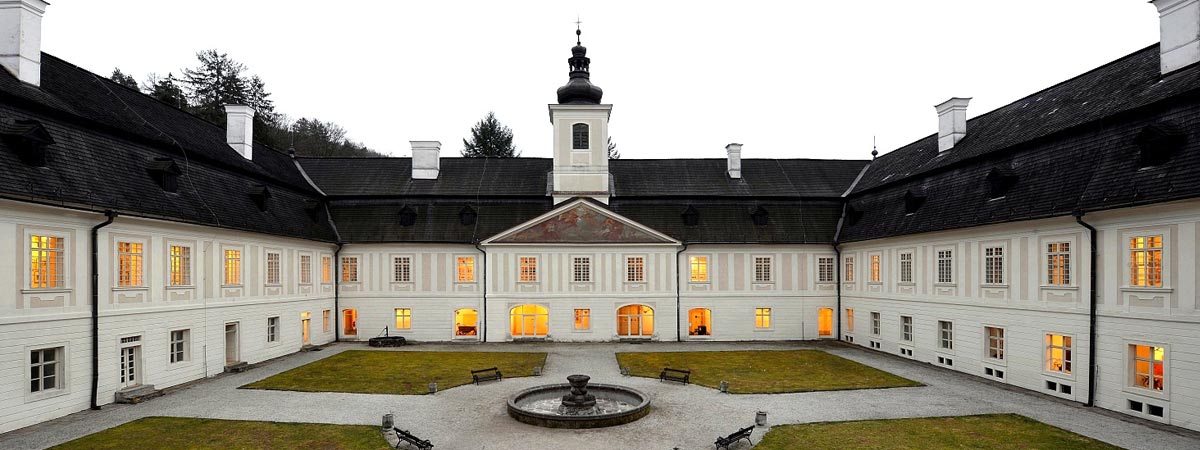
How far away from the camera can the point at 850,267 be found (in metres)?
30.8

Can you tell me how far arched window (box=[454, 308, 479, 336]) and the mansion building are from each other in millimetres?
205

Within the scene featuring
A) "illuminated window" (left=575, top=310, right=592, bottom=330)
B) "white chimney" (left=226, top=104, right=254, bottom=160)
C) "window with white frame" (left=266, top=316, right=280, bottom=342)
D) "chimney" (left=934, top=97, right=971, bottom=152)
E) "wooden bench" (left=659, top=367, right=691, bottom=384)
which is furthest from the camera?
"illuminated window" (left=575, top=310, right=592, bottom=330)

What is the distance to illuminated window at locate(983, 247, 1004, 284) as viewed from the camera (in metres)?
20.2

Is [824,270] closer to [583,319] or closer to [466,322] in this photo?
[583,319]

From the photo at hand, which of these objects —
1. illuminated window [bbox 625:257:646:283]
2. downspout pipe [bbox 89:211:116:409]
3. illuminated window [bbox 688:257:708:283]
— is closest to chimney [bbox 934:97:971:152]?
illuminated window [bbox 688:257:708:283]

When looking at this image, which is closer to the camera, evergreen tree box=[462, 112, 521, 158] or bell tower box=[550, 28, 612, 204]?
bell tower box=[550, 28, 612, 204]

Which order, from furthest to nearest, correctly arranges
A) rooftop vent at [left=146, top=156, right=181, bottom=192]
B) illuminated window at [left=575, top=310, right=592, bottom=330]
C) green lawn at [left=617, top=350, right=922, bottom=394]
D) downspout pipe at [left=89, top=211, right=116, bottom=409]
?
illuminated window at [left=575, top=310, right=592, bottom=330]
green lawn at [left=617, top=350, right=922, bottom=394]
rooftop vent at [left=146, top=156, right=181, bottom=192]
downspout pipe at [left=89, top=211, right=116, bottom=409]

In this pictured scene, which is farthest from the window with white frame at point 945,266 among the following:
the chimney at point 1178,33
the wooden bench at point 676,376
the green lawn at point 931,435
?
the wooden bench at point 676,376

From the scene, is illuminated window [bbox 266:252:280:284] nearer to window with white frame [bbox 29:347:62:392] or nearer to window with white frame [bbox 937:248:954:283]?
window with white frame [bbox 29:347:62:392]

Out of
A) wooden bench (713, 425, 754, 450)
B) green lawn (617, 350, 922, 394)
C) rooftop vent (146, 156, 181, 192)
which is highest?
rooftop vent (146, 156, 181, 192)

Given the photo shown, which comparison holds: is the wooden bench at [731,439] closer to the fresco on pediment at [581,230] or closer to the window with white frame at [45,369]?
the window with white frame at [45,369]

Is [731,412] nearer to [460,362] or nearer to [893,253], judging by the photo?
[460,362]

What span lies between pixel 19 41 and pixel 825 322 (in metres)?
32.8

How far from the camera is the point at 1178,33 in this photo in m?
17.0
